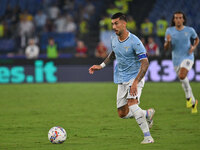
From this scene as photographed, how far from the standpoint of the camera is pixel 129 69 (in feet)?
25.6

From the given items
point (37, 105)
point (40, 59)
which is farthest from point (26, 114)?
point (40, 59)

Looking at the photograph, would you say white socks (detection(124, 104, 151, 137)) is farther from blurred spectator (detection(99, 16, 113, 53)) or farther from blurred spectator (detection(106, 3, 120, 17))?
blurred spectator (detection(106, 3, 120, 17))

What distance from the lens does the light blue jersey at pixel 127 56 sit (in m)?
7.55

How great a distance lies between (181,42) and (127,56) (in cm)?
474

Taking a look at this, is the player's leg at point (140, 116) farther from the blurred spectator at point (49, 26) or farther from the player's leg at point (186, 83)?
the blurred spectator at point (49, 26)

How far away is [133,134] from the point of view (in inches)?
340

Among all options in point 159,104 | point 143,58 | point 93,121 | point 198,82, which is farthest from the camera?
point 198,82

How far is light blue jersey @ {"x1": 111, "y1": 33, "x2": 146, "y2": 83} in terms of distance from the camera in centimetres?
755

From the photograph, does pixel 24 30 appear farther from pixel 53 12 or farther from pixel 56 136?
pixel 56 136

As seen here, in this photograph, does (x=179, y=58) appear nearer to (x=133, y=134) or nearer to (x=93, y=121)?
(x=93, y=121)

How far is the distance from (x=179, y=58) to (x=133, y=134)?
13.0 feet

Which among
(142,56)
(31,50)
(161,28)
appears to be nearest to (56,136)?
(142,56)

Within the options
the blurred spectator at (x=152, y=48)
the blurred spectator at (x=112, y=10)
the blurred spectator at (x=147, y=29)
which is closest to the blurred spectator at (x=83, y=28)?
the blurred spectator at (x=112, y=10)

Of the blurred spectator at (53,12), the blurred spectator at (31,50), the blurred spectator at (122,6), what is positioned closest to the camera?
the blurred spectator at (31,50)
